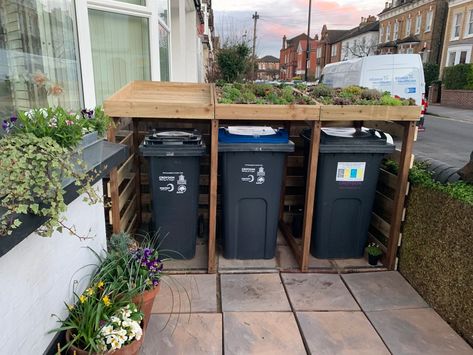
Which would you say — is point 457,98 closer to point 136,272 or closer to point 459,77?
point 459,77

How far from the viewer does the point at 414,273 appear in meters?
3.13

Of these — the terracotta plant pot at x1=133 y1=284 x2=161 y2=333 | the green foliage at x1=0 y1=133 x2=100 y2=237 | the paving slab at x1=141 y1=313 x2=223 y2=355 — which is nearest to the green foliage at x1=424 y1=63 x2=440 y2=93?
the paving slab at x1=141 y1=313 x2=223 y2=355

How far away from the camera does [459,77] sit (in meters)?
21.2

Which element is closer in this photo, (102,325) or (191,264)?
(102,325)

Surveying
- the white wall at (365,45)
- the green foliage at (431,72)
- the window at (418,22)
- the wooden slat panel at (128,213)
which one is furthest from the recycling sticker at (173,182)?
the white wall at (365,45)

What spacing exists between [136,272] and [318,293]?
1.49 meters

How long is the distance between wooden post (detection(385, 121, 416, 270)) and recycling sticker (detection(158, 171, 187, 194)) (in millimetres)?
1880

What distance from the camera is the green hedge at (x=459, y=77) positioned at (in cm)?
2064

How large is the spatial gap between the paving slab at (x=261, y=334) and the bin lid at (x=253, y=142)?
4.33ft

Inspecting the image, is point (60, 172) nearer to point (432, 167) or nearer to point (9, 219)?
point (9, 219)

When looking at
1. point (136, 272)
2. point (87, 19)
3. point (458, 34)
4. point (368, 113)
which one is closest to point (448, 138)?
point (368, 113)

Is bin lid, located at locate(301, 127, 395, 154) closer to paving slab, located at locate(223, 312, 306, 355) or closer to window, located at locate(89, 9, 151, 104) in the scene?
paving slab, located at locate(223, 312, 306, 355)

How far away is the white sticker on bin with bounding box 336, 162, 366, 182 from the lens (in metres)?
3.31

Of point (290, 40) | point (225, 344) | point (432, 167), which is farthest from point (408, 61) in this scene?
point (290, 40)
